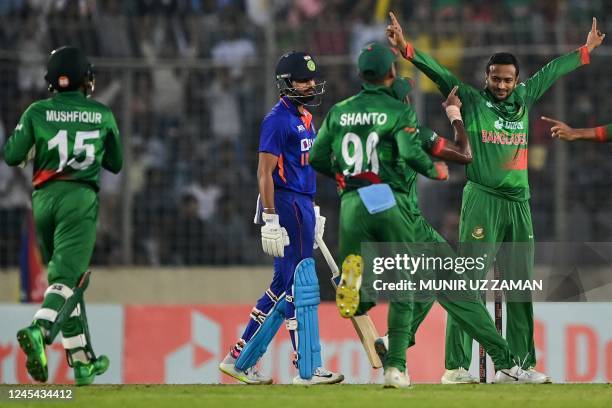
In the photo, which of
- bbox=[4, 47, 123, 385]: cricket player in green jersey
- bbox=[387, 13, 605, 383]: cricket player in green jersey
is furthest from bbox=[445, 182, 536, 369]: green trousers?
bbox=[4, 47, 123, 385]: cricket player in green jersey

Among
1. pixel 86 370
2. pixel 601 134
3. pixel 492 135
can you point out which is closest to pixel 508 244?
pixel 492 135

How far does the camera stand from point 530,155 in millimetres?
16078

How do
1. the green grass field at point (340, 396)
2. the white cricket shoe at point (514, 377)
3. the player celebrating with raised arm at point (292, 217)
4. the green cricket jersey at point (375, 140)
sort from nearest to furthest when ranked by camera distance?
the green grass field at point (340, 396) → the green cricket jersey at point (375, 140) → the white cricket shoe at point (514, 377) → the player celebrating with raised arm at point (292, 217)

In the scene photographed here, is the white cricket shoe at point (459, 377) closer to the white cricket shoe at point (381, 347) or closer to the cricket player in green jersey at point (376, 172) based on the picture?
the white cricket shoe at point (381, 347)

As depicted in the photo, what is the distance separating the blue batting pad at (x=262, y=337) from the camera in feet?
35.5

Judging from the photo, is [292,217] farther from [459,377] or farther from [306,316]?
[459,377]

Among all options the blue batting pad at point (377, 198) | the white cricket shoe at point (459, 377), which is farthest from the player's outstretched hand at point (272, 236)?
the white cricket shoe at point (459, 377)

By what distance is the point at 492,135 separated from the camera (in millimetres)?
10539

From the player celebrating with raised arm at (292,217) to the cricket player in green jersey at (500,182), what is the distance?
3.13 ft

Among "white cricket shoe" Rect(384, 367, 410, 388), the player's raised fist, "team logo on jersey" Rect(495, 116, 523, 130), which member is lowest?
"white cricket shoe" Rect(384, 367, 410, 388)

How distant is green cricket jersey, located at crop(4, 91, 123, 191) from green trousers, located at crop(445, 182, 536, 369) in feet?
8.82

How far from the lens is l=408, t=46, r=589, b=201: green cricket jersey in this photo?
1055 centimetres

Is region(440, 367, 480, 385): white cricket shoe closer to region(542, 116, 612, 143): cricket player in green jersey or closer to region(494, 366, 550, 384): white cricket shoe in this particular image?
region(494, 366, 550, 384): white cricket shoe

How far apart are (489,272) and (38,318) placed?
10.4 feet
